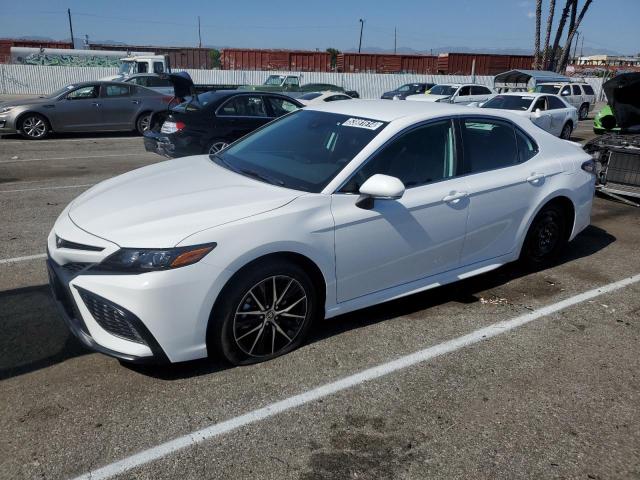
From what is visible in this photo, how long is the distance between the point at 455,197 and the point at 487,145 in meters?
0.72

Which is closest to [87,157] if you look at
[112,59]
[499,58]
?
[112,59]

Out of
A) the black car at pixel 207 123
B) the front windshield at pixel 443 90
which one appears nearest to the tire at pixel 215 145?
the black car at pixel 207 123

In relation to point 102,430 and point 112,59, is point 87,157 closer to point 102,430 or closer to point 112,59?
point 102,430

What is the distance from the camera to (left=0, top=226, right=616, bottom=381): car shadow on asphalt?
3.40 meters

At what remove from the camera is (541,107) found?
51.9 ft

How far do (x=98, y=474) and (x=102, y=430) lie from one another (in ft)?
1.07

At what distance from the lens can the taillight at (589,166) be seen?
Result: 521 cm

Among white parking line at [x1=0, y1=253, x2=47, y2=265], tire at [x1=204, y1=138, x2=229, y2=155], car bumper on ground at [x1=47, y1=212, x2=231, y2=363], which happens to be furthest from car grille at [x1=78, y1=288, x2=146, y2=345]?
tire at [x1=204, y1=138, x2=229, y2=155]

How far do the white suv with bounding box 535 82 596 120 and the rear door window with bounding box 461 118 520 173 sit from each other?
68.5ft

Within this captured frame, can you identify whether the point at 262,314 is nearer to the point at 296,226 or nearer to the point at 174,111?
the point at 296,226

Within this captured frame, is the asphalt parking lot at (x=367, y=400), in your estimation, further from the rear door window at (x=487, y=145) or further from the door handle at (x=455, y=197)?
the rear door window at (x=487, y=145)

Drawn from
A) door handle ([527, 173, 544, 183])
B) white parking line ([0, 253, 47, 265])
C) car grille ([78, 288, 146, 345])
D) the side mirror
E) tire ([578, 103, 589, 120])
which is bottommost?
tire ([578, 103, 589, 120])

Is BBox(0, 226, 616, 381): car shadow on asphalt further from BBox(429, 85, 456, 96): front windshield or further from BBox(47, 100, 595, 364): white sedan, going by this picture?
BBox(429, 85, 456, 96): front windshield

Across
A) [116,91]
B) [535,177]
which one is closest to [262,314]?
[535,177]
